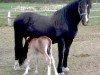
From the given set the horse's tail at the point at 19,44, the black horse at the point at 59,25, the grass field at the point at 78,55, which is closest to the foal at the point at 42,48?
the black horse at the point at 59,25

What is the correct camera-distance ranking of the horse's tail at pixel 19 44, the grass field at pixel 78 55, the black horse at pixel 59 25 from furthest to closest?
the grass field at pixel 78 55, the horse's tail at pixel 19 44, the black horse at pixel 59 25

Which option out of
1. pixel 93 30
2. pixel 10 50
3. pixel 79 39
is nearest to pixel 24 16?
pixel 10 50

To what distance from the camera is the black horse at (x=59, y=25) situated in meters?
7.14

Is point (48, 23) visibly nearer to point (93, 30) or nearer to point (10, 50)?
point (10, 50)

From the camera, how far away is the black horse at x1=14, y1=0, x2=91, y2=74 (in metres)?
7.14

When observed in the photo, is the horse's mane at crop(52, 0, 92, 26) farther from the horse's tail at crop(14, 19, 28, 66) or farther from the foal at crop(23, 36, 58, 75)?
the horse's tail at crop(14, 19, 28, 66)

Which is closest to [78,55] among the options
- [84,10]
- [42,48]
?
[42,48]

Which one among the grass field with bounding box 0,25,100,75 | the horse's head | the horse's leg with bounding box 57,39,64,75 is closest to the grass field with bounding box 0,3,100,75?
the grass field with bounding box 0,25,100,75

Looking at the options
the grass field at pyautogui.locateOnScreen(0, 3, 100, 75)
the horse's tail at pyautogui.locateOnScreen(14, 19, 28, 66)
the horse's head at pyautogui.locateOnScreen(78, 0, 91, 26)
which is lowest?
the grass field at pyautogui.locateOnScreen(0, 3, 100, 75)

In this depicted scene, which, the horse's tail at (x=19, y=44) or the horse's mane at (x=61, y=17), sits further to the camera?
the horse's tail at (x=19, y=44)

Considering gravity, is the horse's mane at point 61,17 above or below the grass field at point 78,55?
above

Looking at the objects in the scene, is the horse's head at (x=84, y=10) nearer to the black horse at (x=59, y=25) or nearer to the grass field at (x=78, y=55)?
the black horse at (x=59, y=25)

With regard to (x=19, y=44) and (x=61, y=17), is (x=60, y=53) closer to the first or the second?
(x=61, y=17)

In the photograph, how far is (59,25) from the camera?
718 centimetres
